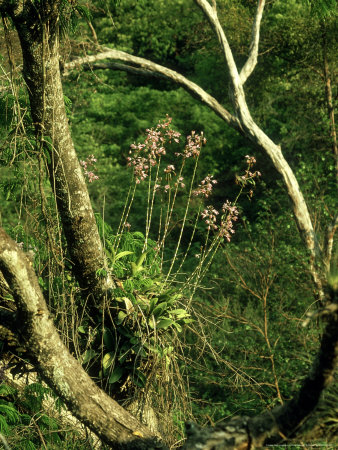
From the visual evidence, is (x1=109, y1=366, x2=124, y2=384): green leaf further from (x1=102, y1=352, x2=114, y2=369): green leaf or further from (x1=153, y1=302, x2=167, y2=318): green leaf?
(x1=153, y1=302, x2=167, y2=318): green leaf

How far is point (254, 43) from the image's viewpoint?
9.61 meters

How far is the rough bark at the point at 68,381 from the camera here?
3195 millimetres

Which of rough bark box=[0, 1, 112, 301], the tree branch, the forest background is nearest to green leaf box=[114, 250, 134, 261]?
the forest background

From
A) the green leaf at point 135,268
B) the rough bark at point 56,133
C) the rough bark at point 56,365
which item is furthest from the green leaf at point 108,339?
the rough bark at point 56,365

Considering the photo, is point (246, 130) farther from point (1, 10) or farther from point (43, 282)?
point (1, 10)

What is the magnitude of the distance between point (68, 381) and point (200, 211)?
1040cm

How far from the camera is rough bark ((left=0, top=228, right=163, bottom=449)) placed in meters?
3.20

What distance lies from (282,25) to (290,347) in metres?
6.55

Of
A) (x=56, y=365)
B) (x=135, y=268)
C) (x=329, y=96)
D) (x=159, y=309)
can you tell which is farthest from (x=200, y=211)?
(x=56, y=365)

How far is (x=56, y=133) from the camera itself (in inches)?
142

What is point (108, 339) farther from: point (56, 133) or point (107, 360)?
point (56, 133)

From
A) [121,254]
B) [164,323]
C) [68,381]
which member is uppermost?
[121,254]

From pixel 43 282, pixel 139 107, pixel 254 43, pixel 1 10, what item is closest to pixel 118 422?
pixel 43 282

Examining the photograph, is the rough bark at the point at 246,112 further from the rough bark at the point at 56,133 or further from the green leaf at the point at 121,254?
the rough bark at the point at 56,133
